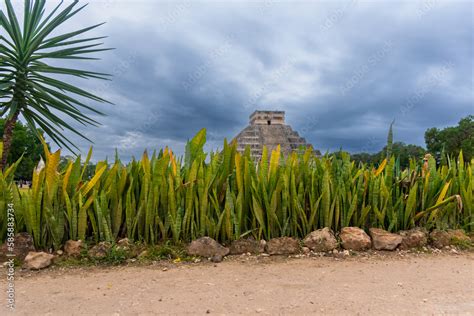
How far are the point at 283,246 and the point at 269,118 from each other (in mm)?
37425

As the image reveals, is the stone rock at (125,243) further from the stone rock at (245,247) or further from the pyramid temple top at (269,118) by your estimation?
the pyramid temple top at (269,118)

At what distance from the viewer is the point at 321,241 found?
12.5 feet

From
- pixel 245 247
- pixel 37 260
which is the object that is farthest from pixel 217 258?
pixel 37 260

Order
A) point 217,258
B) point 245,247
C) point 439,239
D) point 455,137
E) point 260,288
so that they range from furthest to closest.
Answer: point 455,137
point 439,239
point 245,247
point 217,258
point 260,288

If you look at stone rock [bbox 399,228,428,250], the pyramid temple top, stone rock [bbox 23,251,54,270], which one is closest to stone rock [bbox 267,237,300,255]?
stone rock [bbox 399,228,428,250]

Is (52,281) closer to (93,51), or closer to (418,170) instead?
(93,51)

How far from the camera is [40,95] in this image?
192 inches

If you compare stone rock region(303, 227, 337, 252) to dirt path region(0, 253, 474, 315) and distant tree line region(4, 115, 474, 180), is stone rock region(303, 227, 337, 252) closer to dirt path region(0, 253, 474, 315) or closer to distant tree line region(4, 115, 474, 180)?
dirt path region(0, 253, 474, 315)

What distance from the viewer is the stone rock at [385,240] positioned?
3934 mm

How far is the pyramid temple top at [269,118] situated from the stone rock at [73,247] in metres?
37.2

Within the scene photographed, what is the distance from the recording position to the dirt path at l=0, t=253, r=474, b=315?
246 cm

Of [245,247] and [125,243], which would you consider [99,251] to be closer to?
[125,243]

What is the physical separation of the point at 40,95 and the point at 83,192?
80.5 inches

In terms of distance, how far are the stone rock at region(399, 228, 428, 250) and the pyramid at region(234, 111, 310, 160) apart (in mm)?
27957
